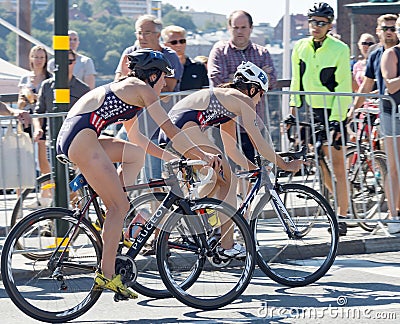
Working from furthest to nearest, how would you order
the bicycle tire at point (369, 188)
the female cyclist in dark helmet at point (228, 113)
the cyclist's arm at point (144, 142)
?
the bicycle tire at point (369, 188) < the female cyclist in dark helmet at point (228, 113) < the cyclist's arm at point (144, 142)

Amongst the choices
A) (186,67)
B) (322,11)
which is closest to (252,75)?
(322,11)

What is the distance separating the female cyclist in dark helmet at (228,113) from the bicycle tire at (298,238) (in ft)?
0.92

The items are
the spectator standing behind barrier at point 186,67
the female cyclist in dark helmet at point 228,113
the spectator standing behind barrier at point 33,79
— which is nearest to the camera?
the female cyclist in dark helmet at point 228,113

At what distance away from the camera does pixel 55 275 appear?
7.06 m

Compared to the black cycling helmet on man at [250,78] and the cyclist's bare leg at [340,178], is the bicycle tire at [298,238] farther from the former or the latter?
the cyclist's bare leg at [340,178]

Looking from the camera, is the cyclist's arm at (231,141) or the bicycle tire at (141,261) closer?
the bicycle tire at (141,261)

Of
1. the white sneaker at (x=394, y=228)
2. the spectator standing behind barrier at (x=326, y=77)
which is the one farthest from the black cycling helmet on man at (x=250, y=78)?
the white sneaker at (x=394, y=228)

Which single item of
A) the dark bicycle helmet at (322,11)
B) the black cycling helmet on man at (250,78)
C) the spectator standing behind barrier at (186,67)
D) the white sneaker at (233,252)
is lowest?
the white sneaker at (233,252)

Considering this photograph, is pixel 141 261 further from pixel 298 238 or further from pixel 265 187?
pixel 298 238

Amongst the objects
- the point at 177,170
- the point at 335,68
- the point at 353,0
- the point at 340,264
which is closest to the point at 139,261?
the point at 177,170

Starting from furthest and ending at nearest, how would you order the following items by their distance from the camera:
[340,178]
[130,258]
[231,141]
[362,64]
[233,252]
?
[362,64] → [340,178] → [231,141] → [233,252] → [130,258]

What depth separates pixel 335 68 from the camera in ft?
33.5

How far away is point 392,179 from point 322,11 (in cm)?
174

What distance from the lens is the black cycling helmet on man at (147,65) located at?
7.09m
